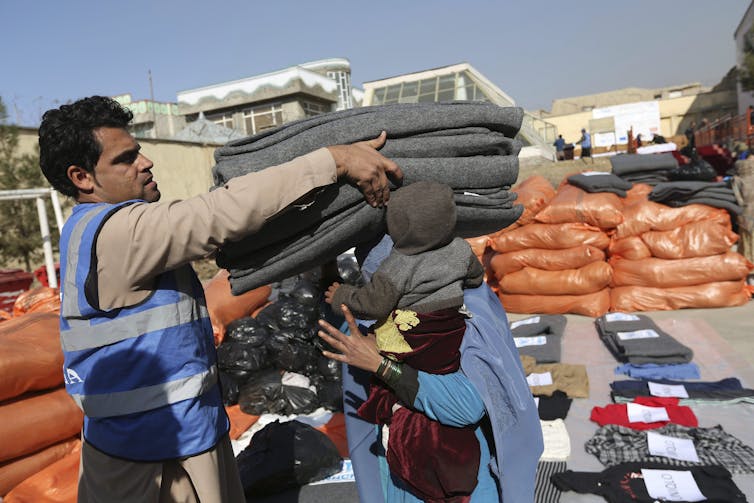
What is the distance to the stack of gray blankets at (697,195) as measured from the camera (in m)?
5.67

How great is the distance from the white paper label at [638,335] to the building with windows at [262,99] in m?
20.3

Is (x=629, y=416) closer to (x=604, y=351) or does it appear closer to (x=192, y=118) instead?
(x=604, y=351)

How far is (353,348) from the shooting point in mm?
1404

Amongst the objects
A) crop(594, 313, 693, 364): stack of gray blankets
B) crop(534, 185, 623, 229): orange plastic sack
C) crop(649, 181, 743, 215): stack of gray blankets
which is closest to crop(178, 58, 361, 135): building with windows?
crop(534, 185, 623, 229): orange plastic sack

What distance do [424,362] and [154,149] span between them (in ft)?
46.8

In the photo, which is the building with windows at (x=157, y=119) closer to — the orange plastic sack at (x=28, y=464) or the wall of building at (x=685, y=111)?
the wall of building at (x=685, y=111)

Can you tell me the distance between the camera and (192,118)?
26109 mm

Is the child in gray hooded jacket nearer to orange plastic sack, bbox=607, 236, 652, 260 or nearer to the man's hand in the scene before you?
the man's hand

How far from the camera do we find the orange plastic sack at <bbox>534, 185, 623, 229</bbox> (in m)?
5.81

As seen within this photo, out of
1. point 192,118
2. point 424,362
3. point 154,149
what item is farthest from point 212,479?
point 192,118

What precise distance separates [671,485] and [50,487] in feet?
10.7

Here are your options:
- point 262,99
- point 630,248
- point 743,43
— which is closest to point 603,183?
point 630,248

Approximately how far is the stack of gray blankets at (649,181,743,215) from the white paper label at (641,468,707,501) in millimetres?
3928

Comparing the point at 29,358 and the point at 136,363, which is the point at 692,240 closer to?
the point at 136,363
